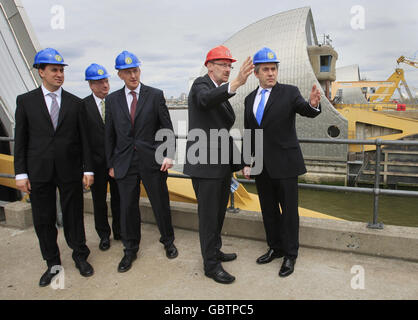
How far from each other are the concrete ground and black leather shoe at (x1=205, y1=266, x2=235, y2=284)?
0.04 m

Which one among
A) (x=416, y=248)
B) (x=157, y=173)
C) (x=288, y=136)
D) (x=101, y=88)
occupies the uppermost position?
(x=101, y=88)

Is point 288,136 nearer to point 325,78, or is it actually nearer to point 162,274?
point 162,274

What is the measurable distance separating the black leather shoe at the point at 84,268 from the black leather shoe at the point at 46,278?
0.19m

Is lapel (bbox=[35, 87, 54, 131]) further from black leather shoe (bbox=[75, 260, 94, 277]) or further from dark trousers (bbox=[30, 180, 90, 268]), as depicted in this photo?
black leather shoe (bbox=[75, 260, 94, 277])

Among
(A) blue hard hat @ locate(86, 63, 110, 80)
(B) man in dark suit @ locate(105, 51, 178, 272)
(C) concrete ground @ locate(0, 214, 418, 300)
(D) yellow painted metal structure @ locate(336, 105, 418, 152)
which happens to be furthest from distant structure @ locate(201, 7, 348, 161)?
(B) man in dark suit @ locate(105, 51, 178, 272)

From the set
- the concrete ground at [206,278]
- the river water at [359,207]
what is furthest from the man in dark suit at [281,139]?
the river water at [359,207]

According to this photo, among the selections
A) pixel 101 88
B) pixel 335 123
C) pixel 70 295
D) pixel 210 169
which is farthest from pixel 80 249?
pixel 335 123

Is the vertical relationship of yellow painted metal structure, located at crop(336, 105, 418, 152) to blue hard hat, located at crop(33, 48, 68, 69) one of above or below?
below

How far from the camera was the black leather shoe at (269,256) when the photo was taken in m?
2.90

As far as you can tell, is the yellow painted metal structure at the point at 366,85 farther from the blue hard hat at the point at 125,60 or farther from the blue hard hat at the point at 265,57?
the blue hard hat at the point at 125,60

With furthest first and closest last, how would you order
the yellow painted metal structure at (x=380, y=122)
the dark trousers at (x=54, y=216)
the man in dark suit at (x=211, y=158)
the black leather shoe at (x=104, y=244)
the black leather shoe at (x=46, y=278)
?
the yellow painted metal structure at (x=380, y=122)
the black leather shoe at (x=104, y=244)
the dark trousers at (x=54, y=216)
the black leather shoe at (x=46, y=278)
the man in dark suit at (x=211, y=158)

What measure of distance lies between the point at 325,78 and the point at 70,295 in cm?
2895

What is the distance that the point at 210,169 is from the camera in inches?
103

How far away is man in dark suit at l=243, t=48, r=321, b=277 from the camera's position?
104 inches
